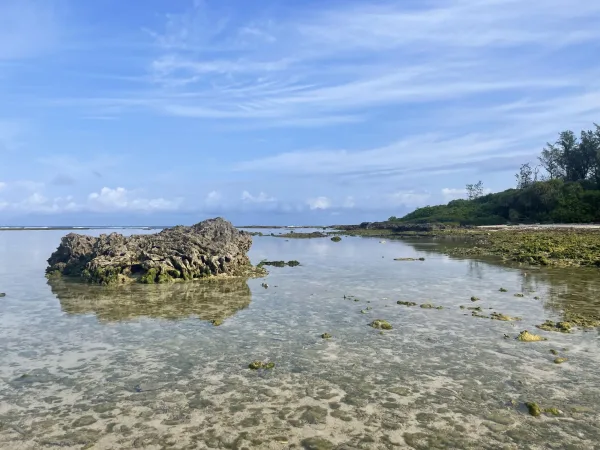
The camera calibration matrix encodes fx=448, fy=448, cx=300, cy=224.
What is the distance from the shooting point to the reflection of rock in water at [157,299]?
64.5ft

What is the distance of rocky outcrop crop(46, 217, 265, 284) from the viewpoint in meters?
29.5

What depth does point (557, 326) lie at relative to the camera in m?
16.1

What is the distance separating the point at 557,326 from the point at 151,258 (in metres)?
23.9

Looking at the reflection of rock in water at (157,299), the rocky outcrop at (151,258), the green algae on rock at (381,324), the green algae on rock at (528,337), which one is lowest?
the green algae on rock at (528,337)

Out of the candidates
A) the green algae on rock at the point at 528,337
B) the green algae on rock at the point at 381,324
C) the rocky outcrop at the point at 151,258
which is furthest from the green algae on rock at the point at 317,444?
the rocky outcrop at the point at 151,258

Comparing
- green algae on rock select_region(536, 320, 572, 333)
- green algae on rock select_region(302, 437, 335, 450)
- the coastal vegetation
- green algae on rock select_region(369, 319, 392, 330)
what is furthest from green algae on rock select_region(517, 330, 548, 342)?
the coastal vegetation

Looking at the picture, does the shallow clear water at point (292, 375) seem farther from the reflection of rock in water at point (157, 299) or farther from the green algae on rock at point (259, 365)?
the green algae on rock at point (259, 365)

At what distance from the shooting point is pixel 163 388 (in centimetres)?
1107

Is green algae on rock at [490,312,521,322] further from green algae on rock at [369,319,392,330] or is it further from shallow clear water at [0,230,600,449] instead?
green algae on rock at [369,319,392,330]

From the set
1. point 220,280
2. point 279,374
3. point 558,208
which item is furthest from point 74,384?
point 558,208

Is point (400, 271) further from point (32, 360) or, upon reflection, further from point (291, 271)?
point (32, 360)

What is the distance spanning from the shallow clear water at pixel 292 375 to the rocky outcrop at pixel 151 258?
6.66 m

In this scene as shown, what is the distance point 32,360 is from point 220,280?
16.9 metres

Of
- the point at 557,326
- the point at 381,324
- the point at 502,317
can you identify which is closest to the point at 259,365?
the point at 381,324
